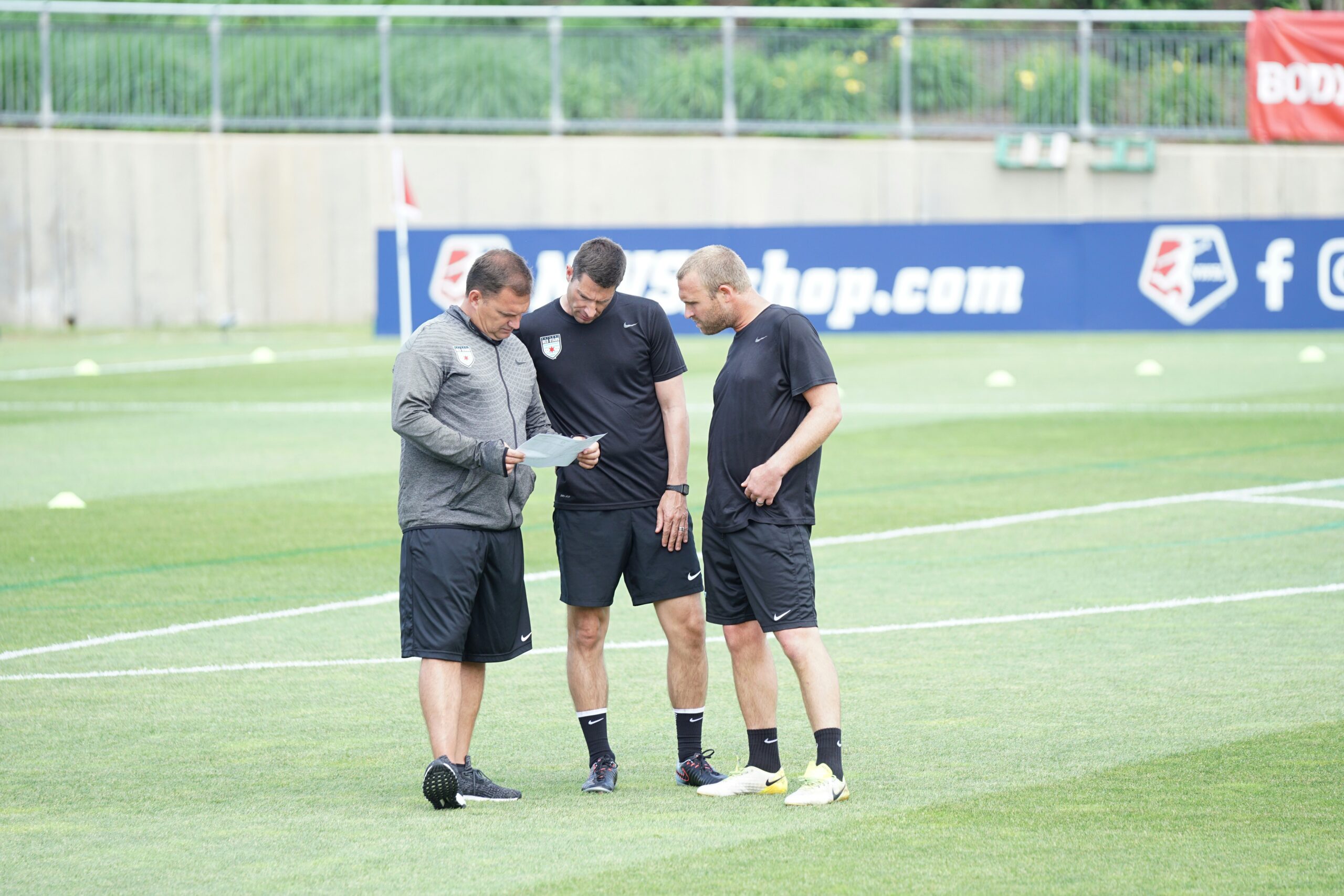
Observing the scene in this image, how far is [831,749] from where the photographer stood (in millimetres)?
6145

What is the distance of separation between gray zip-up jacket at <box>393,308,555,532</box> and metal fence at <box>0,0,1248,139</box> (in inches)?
1067

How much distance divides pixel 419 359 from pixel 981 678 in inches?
121

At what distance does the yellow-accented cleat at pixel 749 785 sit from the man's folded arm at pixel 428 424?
4.18 feet

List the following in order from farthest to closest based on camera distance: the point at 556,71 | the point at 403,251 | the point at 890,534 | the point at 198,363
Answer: the point at 556,71, the point at 198,363, the point at 403,251, the point at 890,534

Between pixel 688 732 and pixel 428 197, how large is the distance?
2819cm

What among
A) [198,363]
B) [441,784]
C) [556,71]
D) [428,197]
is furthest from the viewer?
[428,197]

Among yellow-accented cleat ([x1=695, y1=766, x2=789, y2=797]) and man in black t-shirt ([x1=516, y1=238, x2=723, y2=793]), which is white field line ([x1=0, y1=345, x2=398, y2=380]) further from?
yellow-accented cleat ([x1=695, y1=766, x2=789, y2=797])

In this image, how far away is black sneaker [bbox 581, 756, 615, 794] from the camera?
634 centimetres

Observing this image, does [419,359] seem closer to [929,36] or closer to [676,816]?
[676,816]

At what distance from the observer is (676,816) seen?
6.02 metres

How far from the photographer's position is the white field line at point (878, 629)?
824cm

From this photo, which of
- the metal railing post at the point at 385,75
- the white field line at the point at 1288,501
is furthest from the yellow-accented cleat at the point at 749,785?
the metal railing post at the point at 385,75

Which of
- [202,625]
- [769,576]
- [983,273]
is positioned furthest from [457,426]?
[983,273]

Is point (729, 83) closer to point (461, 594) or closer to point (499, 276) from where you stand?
point (499, 276)
